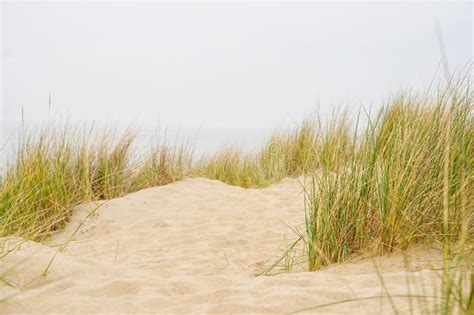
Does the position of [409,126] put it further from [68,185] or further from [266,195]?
[68,185]

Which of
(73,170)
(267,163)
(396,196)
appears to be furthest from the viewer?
(267,163)

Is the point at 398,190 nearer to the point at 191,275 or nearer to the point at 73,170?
the point at 191,275

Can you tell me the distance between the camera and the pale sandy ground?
1936 millimetres

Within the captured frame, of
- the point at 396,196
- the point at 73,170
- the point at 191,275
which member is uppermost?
the point at 396,196

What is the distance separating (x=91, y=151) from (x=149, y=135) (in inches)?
40.1

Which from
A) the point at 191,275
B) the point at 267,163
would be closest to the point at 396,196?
the point at 191,275

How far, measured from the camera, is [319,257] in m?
2.56

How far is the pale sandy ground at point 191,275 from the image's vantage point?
76.2 inches

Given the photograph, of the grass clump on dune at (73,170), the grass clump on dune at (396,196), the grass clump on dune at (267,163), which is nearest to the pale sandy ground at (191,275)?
the grass clump on dune at (396,196)

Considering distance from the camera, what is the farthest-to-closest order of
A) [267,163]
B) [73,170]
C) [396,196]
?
[267,163] < [73,170] < [396,196]

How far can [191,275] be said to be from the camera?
2.56m

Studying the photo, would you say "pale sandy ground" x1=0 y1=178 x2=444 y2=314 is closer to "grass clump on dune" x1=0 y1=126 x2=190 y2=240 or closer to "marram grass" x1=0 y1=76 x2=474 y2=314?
"marram grass" x1=0 y1=76 x2=474 y2=314

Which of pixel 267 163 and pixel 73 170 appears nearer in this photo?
pixel 73 170

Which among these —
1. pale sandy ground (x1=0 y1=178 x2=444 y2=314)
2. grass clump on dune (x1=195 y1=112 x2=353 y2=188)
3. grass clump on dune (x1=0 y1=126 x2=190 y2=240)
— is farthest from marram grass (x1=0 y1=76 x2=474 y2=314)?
grass clump on dune (x1=195 y1=112 x2=353 y2=188)
